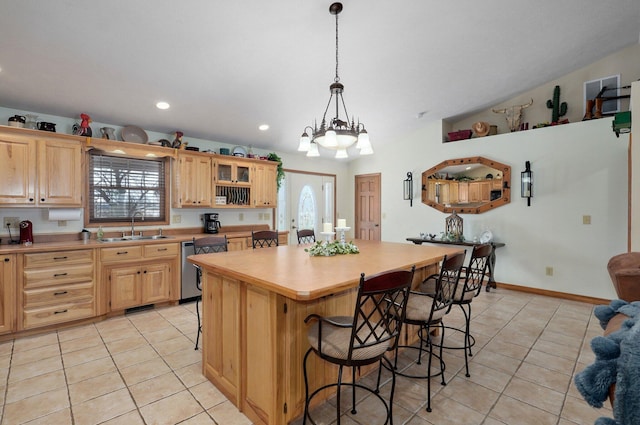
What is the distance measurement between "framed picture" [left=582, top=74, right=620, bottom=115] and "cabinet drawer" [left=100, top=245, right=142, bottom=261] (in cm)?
626

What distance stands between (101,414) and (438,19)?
4154 millimetres

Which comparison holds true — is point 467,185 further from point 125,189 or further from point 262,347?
point 125,189

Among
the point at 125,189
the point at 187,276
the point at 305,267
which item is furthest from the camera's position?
the point at 125,189

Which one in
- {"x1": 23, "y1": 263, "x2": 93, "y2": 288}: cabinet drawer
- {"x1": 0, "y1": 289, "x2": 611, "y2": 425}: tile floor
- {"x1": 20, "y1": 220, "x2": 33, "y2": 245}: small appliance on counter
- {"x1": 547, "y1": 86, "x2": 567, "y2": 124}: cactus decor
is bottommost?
{"x1": 0, "y1": 289, "x2": 611, "y2": 425}: tile floor

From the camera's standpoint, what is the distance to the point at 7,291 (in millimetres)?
2898

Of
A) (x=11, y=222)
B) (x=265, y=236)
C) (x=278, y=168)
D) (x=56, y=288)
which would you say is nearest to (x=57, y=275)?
(x=56, y=288)

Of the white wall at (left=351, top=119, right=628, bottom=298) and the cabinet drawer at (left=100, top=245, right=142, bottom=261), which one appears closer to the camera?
the cabinet drawer at (left=100, top=245, right=142, bottom=261)

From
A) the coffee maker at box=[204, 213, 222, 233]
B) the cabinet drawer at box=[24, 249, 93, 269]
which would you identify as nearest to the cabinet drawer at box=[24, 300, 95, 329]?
the cabinet drawer at box=[24, 249, 93, 269]

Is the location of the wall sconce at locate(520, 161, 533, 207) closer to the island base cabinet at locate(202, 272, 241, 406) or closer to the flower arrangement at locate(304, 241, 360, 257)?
the flower arrangement at locate(304, 241, 360, 257)

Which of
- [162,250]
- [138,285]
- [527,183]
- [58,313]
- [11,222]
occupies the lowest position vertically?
[58,313]

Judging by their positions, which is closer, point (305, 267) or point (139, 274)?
point (305, 267)

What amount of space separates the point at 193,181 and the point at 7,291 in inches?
87.8

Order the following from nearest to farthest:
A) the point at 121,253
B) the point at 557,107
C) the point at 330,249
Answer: the point at 330,249, the point at 121,253, the point at 557,107

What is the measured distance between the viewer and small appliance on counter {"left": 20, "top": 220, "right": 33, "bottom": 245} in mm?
3273
